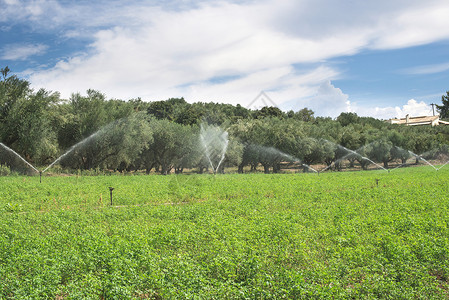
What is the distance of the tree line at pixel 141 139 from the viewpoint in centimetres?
4622

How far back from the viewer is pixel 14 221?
1505 cm

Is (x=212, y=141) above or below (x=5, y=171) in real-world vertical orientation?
above

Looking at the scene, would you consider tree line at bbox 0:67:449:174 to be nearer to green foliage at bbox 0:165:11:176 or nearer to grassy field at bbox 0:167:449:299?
green foliage at bbox 0:165:11:176

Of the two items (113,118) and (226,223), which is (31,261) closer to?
(226,223)

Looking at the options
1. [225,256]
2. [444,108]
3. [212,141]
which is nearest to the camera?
[225,256]

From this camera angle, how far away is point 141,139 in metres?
58.8

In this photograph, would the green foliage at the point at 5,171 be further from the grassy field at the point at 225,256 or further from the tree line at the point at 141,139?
the grassy field at the point at 225,256

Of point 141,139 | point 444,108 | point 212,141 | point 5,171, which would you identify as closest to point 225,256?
point 5,171

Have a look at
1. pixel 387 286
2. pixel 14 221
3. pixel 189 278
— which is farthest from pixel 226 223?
pixel 14 221

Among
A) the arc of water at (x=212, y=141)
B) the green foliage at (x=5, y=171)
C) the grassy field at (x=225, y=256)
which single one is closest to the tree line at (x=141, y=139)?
the arc of water at (x=212, y=141)

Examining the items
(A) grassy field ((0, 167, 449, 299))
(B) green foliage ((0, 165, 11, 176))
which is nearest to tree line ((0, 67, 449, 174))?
(B) green foliage ((0, 165, 11, 176))

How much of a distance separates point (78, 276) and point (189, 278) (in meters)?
2.97

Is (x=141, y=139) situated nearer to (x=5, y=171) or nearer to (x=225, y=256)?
(x=5, y=171)

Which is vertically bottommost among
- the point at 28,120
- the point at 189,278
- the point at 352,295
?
the point at 352,295
